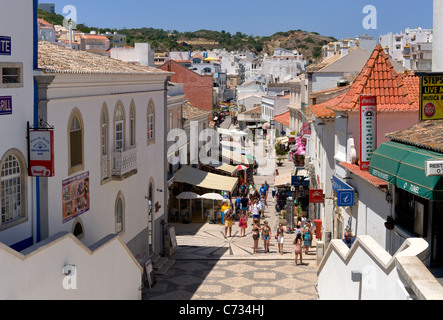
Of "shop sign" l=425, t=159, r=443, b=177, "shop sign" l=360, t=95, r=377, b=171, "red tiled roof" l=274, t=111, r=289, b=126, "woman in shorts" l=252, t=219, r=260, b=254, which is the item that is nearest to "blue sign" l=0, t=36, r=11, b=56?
"shop sign" l=425, t=159, r=443, b=177

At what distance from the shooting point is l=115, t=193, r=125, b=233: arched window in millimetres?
20906

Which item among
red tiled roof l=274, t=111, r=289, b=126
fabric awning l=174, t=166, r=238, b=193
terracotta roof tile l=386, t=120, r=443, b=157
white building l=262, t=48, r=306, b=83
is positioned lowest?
fabric awning l=174, t=166, r=238, b=193

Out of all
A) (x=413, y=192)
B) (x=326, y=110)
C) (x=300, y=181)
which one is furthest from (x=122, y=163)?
(x=300, y=181)

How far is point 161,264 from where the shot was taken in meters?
24.7

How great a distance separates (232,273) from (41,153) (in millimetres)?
11339

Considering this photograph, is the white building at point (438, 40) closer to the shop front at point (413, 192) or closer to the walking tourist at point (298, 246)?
the shop front at point (413, 192)

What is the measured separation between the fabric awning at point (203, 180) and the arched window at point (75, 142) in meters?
17.6

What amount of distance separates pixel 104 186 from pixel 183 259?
7618 millimetres

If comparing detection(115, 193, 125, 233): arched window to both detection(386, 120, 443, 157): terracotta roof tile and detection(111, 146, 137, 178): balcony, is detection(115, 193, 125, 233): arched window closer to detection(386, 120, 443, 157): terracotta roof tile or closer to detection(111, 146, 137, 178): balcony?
detection(111, 146, 137, 178): balcony

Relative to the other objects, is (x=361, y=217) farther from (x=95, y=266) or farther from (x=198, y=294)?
(x=95, y=266)

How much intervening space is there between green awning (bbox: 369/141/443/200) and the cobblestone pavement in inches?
289

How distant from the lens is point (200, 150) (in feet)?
146

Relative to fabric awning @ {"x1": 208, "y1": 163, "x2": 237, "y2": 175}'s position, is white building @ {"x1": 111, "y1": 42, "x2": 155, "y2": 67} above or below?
above
